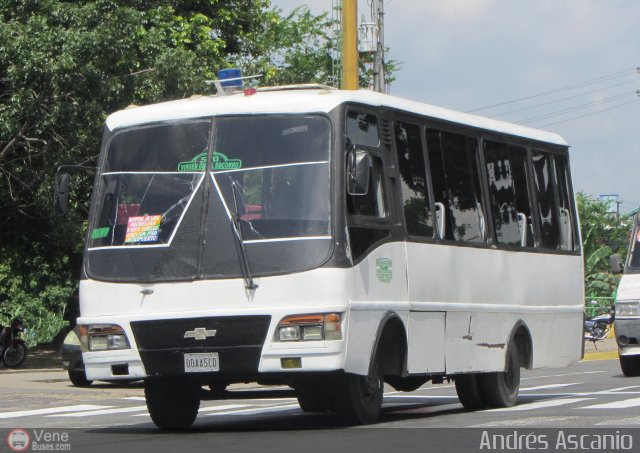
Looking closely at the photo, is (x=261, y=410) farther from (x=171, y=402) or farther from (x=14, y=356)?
(x=14, y=356)

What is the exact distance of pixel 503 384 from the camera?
15203 millimetres

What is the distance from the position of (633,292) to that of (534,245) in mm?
6401

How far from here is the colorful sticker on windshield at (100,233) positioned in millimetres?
12328

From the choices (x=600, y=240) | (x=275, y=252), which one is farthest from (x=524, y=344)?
(x=600, y=240)

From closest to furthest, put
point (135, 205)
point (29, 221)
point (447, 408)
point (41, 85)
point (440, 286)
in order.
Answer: point (135, 205), point (440, 286), point (447, 408), point (41, 85), point (29, 221)

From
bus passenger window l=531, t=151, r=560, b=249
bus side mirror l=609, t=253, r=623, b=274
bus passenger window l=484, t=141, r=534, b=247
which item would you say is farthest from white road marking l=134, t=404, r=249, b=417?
bus side mirror l=609, t=253, r=623, b=274

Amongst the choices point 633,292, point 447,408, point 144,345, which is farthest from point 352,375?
point 633,292

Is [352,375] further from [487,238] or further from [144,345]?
[487,238]

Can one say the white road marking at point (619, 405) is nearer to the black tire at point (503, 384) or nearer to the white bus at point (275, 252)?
the black tire at point (503, 384)

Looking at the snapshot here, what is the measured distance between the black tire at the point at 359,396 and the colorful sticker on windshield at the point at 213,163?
2037 mm

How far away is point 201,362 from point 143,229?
1.32 metres

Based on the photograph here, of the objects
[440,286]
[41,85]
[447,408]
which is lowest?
[447,408]

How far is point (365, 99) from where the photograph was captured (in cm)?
1256

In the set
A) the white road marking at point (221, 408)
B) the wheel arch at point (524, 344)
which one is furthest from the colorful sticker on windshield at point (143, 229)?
the wheel arch at point (524, 344)
